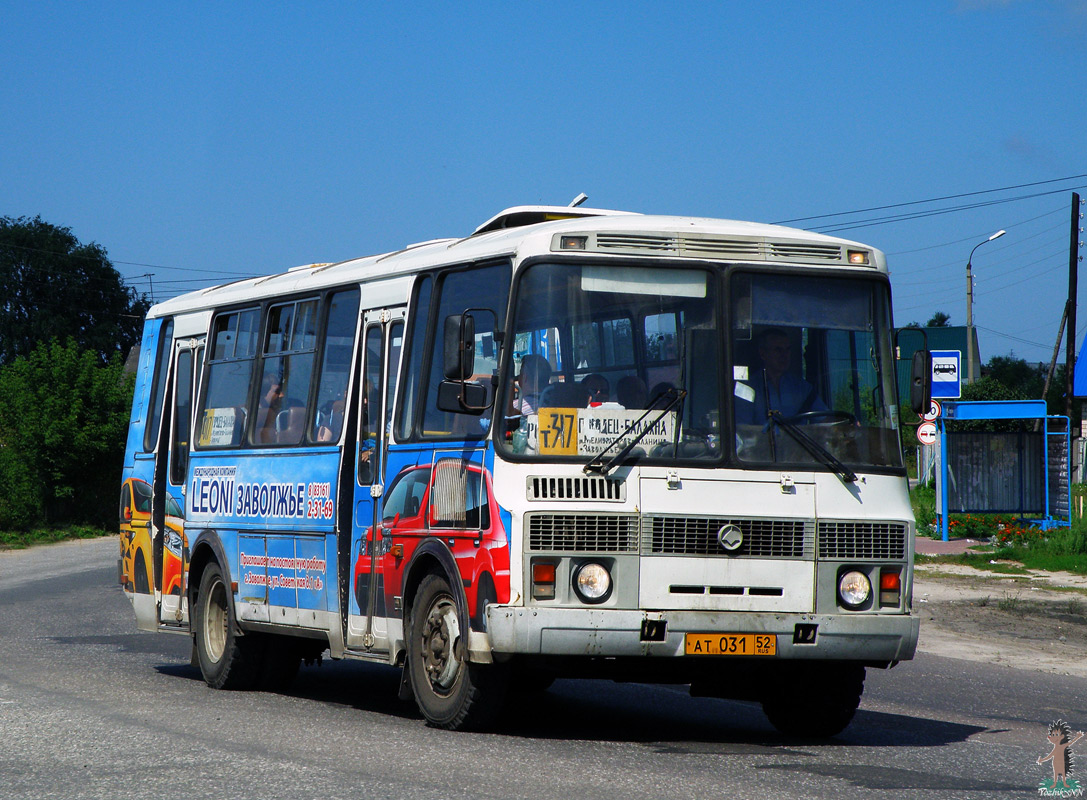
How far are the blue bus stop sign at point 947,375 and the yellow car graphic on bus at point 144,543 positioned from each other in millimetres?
15357

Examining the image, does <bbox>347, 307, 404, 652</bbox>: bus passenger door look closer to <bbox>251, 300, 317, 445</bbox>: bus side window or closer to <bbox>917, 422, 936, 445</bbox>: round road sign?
<bbox>251, 300, 317, 445</bbox>: bus side window

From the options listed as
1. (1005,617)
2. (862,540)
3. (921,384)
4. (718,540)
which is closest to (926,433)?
(1005,617)

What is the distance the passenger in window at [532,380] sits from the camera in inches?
337

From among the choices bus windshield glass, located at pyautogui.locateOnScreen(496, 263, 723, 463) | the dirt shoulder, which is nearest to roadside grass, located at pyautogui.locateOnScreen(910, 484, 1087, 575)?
the dirt shoulder

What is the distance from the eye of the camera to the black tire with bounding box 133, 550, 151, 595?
45.3 ft

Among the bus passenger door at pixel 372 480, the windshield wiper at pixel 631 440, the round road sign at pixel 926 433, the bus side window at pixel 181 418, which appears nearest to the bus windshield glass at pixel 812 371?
the windshield wiper at pixel 631 440

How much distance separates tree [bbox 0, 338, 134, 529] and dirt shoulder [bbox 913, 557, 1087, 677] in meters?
24.6

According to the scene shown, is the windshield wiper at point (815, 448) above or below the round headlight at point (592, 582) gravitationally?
above

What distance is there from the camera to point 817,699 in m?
9.37

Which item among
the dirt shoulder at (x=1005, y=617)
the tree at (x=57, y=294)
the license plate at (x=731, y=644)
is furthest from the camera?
the tree at (x=57, y=294)

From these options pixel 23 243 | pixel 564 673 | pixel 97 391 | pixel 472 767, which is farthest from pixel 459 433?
pixel 23 243

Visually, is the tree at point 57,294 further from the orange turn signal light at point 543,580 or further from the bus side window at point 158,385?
the orange turn signal light at point 543,580

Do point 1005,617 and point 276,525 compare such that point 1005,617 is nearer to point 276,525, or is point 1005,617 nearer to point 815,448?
point 276,525

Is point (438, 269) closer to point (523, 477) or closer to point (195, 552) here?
point (523, 477)
